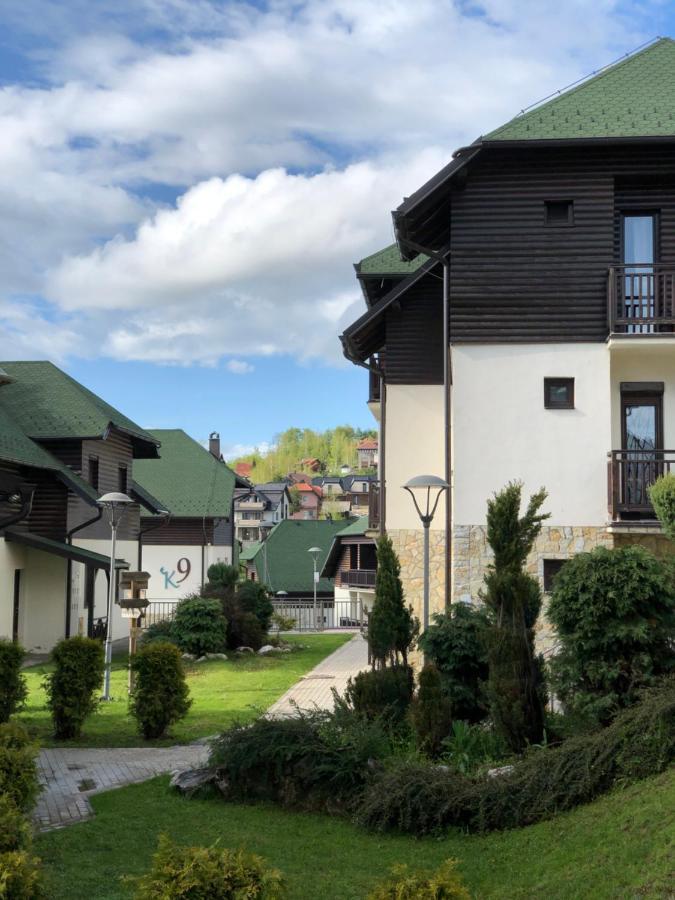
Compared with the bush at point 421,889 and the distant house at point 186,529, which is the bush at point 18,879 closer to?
the bush at point 421,889

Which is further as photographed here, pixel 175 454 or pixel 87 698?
pixel 175 454

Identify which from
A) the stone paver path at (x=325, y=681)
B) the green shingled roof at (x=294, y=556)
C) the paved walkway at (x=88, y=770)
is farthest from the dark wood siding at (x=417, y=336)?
the green shingled roof at (x=294, y=556)

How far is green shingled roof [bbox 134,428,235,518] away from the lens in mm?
42062

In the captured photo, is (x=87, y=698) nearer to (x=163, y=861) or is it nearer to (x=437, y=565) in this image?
(x=437, y=565)

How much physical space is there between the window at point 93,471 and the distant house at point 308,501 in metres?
103

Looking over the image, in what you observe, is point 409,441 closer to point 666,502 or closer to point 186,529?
point 666,502

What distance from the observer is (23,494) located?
12.1 m

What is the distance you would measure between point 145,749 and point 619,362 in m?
8.96

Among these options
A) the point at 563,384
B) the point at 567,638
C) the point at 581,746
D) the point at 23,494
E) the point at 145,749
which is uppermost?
the point at 563,384

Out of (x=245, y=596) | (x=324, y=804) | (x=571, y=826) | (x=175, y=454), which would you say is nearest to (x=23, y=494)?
(x=324, y=804)

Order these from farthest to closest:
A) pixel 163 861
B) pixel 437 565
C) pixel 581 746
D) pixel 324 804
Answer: pixel 437 565 < pixel 324 804 < pixel 581 746 < pixel 163 861

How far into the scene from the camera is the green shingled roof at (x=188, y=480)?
138 feet

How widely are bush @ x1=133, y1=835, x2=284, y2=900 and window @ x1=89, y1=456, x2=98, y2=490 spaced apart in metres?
23.0

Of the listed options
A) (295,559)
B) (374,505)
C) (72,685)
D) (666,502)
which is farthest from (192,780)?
(295,559)
